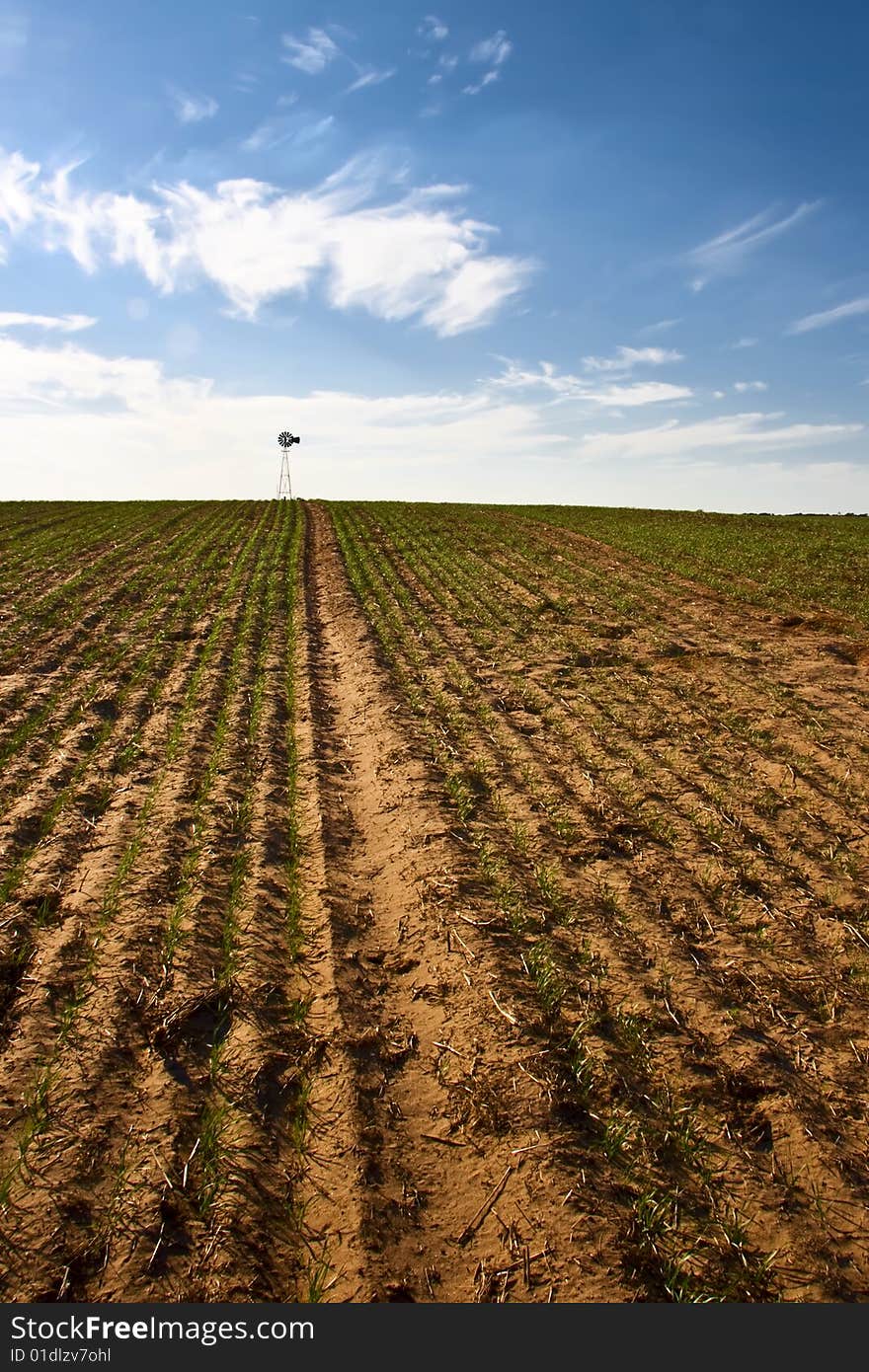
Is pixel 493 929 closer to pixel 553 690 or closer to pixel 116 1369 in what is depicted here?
pixel 116 1369

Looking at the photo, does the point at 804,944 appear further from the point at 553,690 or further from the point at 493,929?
the point at 553,690

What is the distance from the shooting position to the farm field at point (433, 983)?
133 inches

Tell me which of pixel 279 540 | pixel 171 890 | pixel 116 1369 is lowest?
pixel 116 1369

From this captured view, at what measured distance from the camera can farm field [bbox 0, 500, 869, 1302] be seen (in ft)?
11.1

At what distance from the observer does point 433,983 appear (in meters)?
5.12

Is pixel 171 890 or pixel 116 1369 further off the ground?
pixel 171 890

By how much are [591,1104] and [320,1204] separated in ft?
5.03

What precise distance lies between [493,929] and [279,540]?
1029 inches

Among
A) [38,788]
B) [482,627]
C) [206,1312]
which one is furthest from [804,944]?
[482,627]

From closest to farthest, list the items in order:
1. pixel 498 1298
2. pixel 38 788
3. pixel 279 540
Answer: pixel 498 1298, pixel 38 788, pixel 279 540

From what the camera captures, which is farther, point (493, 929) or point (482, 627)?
point (482, 627)

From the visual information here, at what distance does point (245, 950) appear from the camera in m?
5.34

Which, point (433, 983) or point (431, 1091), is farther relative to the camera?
point (433, 983)

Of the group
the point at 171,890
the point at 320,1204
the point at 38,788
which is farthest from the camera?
the point at 38,788
